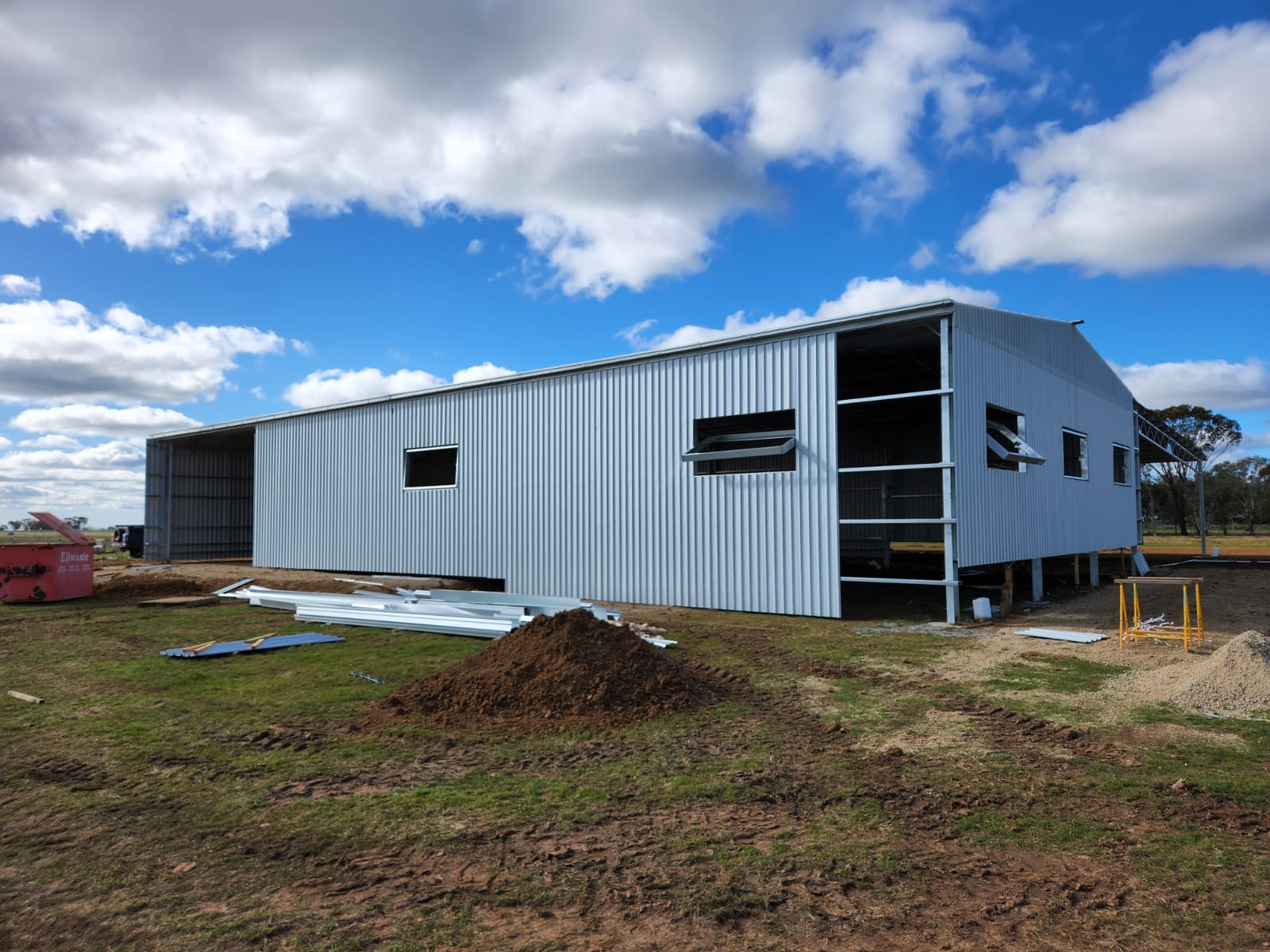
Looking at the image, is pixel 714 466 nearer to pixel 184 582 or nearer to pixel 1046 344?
pixel 1046 344

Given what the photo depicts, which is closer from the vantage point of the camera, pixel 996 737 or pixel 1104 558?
pixel 996 737

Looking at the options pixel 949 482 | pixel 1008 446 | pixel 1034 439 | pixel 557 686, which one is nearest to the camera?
pixel 557 686

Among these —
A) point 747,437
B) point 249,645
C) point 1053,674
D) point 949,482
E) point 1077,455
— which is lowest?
point 1053,674

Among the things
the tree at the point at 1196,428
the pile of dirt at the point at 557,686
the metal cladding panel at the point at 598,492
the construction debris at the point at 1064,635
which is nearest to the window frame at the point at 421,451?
the metal cladding panel at the point at 598,492

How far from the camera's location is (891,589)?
62.3 feet

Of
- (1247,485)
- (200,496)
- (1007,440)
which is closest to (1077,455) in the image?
(1007,440)

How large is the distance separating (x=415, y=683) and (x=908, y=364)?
48.4 feet

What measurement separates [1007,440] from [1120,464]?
1382 cm

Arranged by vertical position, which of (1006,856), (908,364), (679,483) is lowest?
(1006,856)

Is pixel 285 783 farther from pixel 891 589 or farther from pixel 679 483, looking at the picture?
pixel 891 589

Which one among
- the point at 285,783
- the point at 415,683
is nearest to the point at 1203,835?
the point at 285,783

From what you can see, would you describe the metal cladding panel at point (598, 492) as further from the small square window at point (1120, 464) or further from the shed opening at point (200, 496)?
the small square window at point (1120, 464)

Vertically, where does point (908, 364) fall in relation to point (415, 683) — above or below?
above

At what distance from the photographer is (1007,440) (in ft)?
51.6
